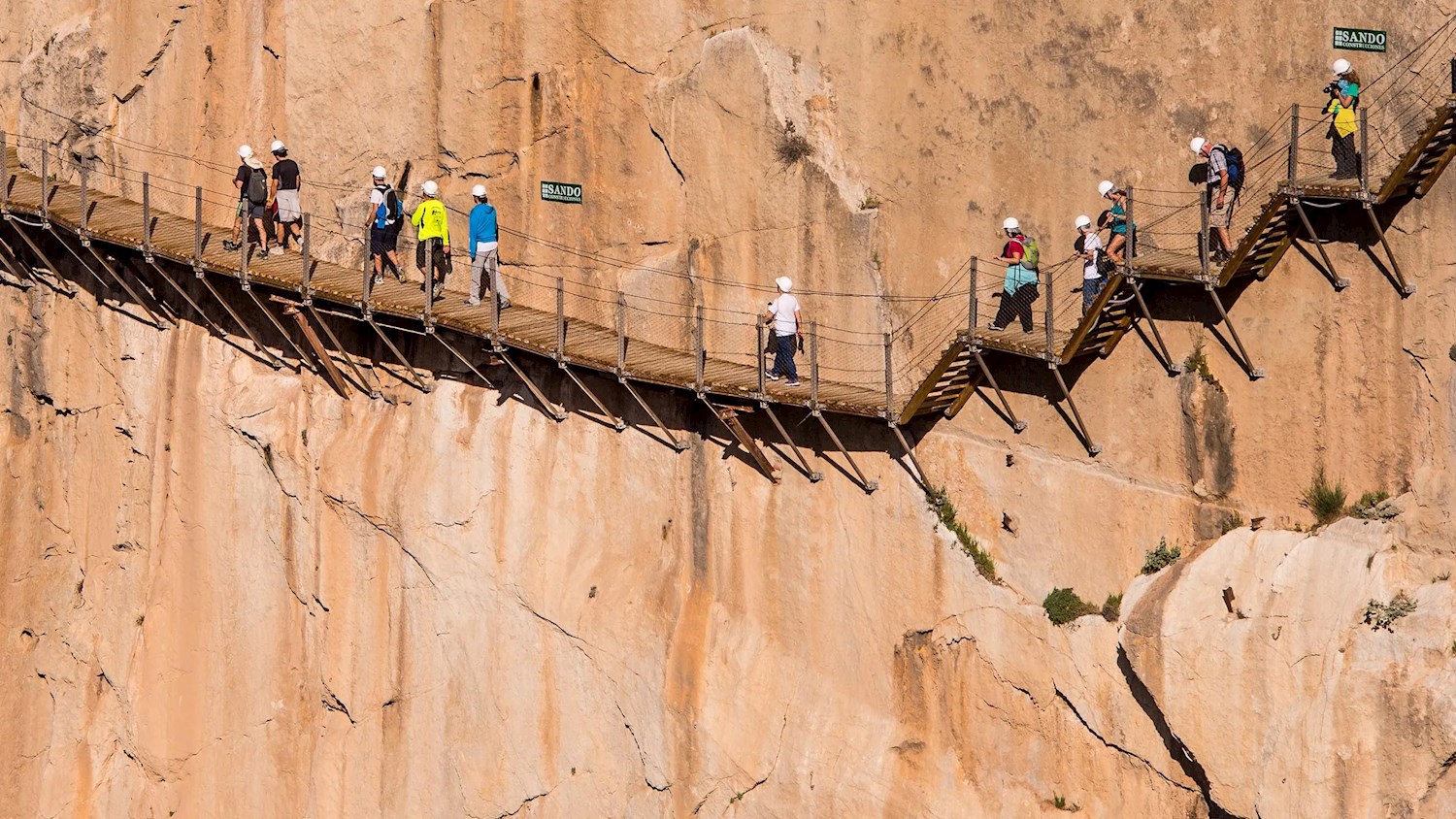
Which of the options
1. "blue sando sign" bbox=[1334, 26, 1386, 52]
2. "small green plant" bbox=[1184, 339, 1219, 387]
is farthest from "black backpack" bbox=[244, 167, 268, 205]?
"blue sando sign" bbox=[1334, 26, 1386, 52]

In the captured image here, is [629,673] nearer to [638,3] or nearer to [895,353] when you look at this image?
[895,353]

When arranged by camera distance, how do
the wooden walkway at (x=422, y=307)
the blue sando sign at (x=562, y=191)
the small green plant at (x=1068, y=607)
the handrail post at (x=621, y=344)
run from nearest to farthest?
1. the small green plant at (x=1068, y=607)
2. the wooden walkway at (x=422, y=307)
3. the handrail post at (x=621, y=344)
4. the blue sando sign at (x=562, y=191)

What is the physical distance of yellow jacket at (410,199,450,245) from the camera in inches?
1213

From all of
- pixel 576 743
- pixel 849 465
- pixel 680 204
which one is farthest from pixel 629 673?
pixel 680 204

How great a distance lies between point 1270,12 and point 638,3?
7287 millimetres

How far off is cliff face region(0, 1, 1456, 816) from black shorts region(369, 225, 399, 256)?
1.06 metres

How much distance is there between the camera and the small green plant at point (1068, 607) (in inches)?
1149

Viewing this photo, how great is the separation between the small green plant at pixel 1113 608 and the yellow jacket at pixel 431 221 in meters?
8.70

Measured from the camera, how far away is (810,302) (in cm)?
3019

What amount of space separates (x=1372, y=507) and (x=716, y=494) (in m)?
7.46

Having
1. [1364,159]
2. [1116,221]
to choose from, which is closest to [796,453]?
[1116,221]

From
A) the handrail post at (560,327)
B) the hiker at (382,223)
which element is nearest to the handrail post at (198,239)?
the hiker at (382,223)

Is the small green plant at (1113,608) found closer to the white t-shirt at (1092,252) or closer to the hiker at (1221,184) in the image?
the white t-shirt at (1092,252)

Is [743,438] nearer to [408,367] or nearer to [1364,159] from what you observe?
[408,367]
